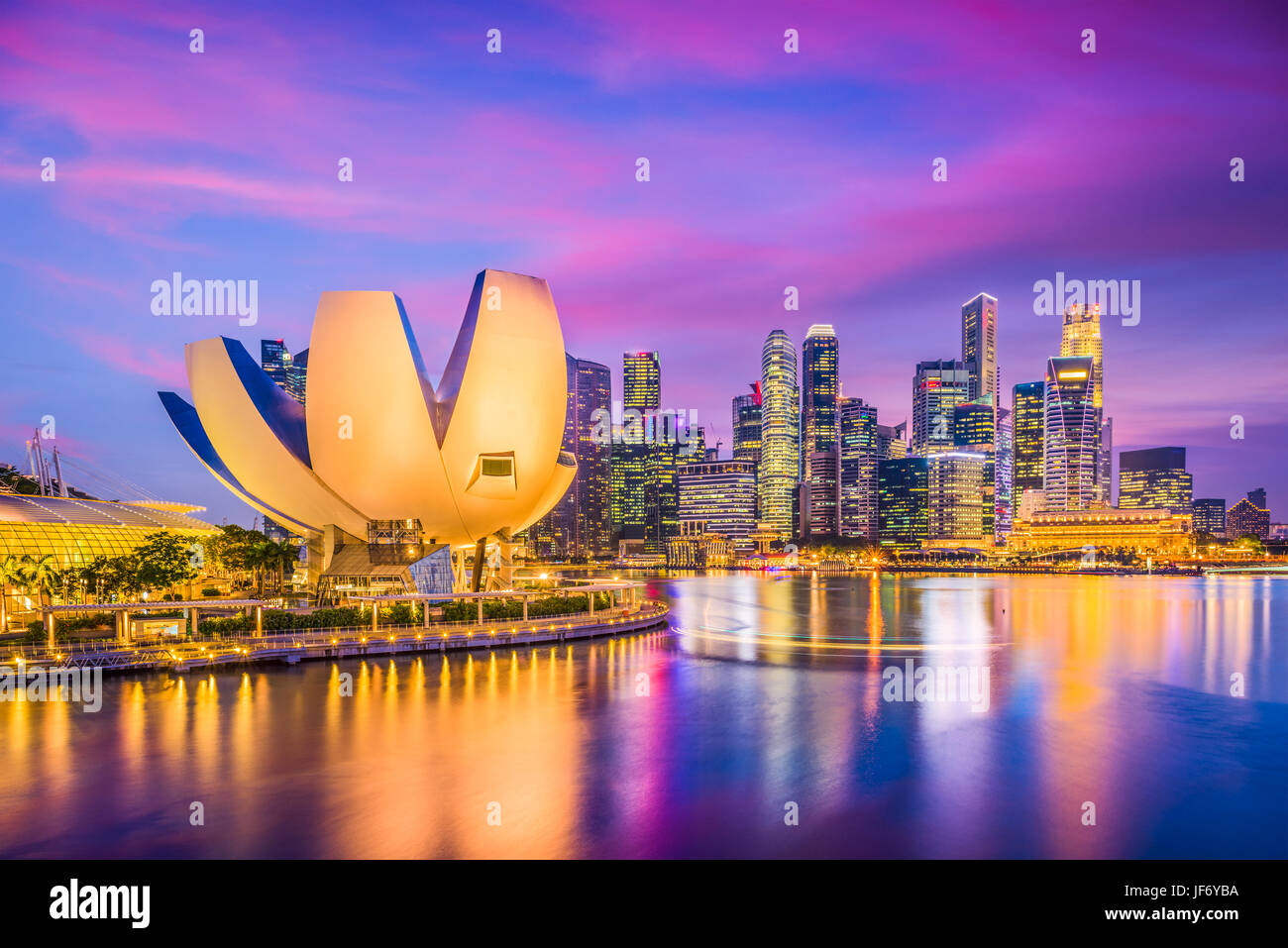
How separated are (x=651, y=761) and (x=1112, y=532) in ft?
552

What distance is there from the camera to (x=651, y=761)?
14.3 meters

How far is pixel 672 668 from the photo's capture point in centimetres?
2444

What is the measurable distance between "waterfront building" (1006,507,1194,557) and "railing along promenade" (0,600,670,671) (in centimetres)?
15174

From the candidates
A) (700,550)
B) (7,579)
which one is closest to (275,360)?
(700,550)

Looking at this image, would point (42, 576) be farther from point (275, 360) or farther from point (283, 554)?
point (275, 360)

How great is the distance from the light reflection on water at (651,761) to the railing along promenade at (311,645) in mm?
1132

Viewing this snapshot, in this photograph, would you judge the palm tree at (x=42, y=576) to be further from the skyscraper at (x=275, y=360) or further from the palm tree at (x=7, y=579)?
the skyscraper at (x=275, y=360)

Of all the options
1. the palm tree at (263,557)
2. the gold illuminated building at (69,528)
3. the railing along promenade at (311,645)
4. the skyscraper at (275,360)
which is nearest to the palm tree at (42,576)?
the gold illuminated building at (69,528)

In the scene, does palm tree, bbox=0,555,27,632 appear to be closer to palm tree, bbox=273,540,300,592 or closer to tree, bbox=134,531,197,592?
tree, bbox=134,531,197,592

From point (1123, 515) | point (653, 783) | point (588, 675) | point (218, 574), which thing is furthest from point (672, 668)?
point (1123, 515)

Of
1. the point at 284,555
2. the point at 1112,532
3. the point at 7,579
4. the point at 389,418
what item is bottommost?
the point at 1112,532

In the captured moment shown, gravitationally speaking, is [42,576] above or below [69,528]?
below

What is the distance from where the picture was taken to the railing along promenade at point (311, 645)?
22453 mm
